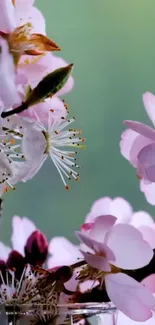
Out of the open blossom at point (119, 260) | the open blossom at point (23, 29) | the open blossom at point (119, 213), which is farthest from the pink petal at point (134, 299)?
the open blossom at point (23, 29)

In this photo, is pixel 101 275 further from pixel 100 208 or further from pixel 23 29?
pixel 23 29

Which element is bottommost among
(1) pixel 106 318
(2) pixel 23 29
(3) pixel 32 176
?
(1) pixel 106 318

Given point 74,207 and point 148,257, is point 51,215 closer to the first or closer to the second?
point 74,207

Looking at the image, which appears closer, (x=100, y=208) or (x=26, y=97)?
(x=26, y=97)

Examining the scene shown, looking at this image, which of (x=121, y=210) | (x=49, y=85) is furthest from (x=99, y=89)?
(x=49, y=85)

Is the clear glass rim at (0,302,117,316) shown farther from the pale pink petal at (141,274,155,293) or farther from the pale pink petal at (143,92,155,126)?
the pale pink petal at (143,92,155,126)

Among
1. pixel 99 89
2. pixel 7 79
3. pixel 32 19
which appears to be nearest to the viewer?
pixel 7 79

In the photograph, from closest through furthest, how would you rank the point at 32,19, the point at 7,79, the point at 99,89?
the point at 7,79, the point at 32,19, the point at 99,89

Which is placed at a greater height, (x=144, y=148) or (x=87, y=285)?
(x=144, y=148)
